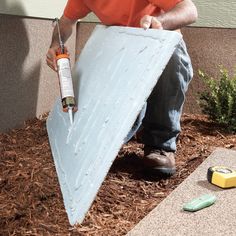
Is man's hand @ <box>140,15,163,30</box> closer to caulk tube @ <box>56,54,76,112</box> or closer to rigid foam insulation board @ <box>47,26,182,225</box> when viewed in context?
rigid foam insulation board @ <box>47,26,182,225</box>

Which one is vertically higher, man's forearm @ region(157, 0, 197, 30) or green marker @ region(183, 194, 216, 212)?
man's forearm @ region(157, 0, 197, 30)

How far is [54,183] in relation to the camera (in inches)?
64.0

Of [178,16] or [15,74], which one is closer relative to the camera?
[178,16]

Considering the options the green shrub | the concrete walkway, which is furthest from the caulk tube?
the green shrub

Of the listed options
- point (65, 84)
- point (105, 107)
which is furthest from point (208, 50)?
point (105, 107)

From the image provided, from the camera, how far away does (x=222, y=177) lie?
5.24 feet

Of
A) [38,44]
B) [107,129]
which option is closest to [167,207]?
[107,129]

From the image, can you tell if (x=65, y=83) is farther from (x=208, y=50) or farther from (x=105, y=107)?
(x=208, y=50)

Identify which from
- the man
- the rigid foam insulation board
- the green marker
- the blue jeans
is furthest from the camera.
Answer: the blue jeans

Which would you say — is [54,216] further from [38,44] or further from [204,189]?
[38,44]

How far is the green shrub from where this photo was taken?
7.87 feet

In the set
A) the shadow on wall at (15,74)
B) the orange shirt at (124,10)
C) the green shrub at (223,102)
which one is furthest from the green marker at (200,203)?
the shadow on wall at (15,74)

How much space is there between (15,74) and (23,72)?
0.07 m

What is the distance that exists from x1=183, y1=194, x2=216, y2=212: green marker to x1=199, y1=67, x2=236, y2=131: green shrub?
0.96 m
